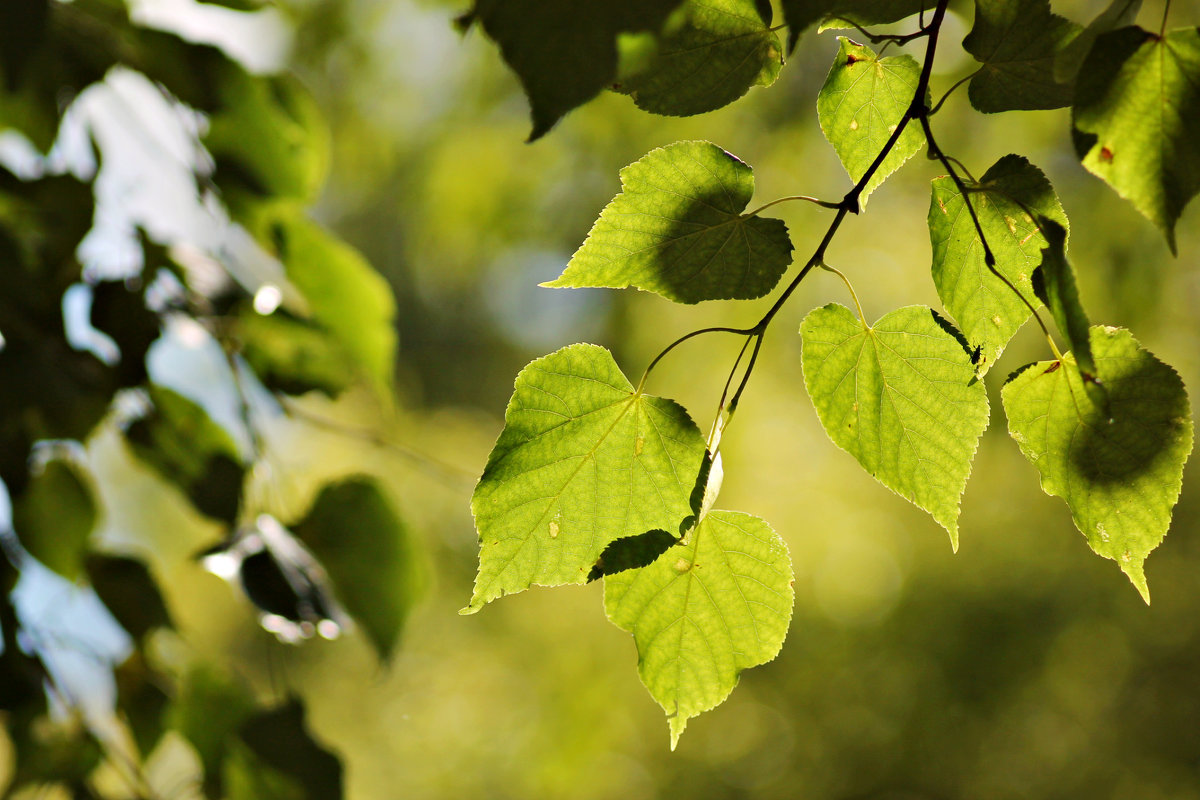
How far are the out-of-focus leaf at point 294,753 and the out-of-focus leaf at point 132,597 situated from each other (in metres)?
0.12

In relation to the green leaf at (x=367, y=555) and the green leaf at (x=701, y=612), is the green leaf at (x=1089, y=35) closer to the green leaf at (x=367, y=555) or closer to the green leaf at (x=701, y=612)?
the green leaf at (x=701, y=612)

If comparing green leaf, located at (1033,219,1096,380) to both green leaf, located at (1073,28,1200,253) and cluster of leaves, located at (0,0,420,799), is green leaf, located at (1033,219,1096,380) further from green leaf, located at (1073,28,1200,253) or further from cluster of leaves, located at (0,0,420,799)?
cluster of leaves, located at (0,0,420,799)

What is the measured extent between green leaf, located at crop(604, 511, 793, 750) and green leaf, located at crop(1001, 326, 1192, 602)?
0.10m

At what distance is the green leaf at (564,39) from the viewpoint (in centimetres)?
21

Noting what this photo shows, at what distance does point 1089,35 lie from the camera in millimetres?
244

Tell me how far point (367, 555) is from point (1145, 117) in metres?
0.60

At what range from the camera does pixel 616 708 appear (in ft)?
15.2

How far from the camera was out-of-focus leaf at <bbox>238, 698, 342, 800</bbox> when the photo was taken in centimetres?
62

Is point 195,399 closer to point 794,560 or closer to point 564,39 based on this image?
point 564,39

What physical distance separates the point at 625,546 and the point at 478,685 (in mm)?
4879

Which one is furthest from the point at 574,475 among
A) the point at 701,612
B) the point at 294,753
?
the point at 294,753

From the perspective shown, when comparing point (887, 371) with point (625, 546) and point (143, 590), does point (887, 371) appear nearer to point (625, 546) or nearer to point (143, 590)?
point (625, 546)

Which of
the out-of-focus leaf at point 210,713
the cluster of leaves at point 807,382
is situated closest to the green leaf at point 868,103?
the cluster of leaves at point 807,382

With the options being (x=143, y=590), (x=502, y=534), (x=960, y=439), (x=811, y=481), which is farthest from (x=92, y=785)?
(x=811, y=481)
